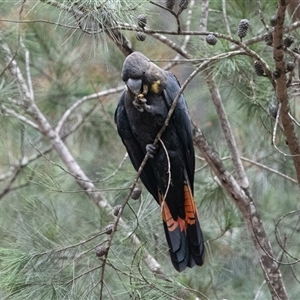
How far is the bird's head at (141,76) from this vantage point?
167cm

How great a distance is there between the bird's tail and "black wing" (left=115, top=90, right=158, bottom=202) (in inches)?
3.1

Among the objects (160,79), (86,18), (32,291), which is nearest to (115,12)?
(86,18)

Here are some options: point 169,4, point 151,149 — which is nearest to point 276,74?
point 169,4

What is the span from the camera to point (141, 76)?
170 centimetres

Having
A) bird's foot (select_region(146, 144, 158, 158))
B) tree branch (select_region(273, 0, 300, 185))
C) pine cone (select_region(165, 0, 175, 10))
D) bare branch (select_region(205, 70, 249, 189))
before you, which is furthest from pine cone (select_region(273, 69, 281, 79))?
bare branch (select_region(205, 70, 249, 189))

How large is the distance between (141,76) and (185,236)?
47 cm

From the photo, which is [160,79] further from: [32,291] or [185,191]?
[32,291]

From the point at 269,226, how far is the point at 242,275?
29 centimetres

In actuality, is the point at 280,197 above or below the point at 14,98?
below

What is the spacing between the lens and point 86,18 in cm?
163

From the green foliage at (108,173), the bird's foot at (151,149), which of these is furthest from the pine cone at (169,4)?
the bird's foot at (151,149)

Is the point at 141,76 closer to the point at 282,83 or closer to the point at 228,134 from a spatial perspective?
the point at 282,83

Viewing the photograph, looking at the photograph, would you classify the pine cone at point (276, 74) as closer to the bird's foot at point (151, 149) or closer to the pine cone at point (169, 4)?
the pine cone at point (169, 4)

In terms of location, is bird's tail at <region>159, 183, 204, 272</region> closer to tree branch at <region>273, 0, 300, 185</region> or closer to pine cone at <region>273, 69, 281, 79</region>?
tree branch at <region>273, 0, 300, 185</region>
